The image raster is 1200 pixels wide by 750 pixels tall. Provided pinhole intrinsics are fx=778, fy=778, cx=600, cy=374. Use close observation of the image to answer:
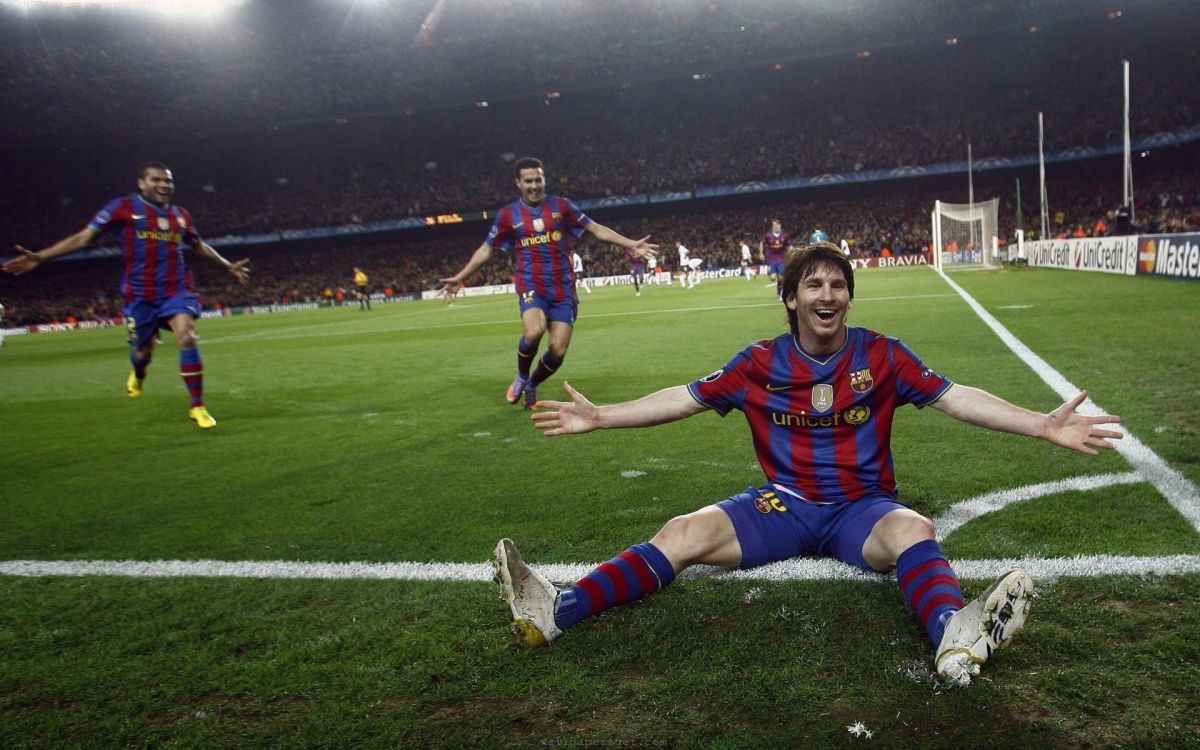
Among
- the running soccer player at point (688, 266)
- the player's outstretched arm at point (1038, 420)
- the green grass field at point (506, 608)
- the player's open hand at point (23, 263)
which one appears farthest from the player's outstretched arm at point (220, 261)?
the running soccer player at point (688, 266)

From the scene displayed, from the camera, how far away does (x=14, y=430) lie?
7.77 meters

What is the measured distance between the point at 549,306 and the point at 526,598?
17.4 feet

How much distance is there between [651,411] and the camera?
123 inches

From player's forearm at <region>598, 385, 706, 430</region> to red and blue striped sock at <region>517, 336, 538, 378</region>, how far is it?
429cm

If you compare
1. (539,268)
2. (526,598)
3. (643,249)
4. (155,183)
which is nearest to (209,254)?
(155,183)

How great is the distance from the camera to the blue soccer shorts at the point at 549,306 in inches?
297

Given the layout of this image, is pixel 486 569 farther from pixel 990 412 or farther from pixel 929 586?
pixel 990 412

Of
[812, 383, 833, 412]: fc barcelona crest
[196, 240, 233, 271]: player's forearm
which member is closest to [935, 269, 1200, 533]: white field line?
[812, 383, 833, 412]: fc barcelona crest

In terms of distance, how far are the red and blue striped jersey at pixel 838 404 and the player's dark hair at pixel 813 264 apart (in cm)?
23

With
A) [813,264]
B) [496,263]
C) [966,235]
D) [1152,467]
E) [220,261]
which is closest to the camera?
[813,264]

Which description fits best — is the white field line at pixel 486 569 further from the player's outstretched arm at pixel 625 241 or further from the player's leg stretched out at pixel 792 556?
the player's outstretched arm at pixel 625 241

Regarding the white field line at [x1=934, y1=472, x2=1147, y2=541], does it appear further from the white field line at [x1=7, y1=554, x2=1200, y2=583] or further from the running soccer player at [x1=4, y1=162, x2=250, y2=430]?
the running soccer player at [x1=4, y1=162, x2=250, y2=430]

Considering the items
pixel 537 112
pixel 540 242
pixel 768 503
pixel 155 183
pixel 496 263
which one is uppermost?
pixel 537 112

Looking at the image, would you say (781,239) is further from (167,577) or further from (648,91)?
(648,91)
